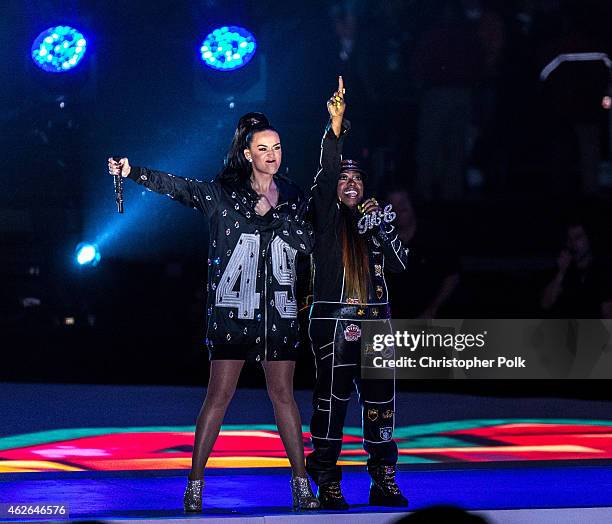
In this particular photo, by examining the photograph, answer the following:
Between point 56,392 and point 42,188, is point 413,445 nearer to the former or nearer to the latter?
point 56,392

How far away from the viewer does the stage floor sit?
4.50m

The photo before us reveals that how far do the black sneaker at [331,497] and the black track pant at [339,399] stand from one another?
0.24ft

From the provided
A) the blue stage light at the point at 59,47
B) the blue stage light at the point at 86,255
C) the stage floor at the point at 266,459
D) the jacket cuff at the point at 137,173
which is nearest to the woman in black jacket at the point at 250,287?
the jacket cuff at the point at 137,173

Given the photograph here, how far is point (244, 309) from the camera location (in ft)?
14.8

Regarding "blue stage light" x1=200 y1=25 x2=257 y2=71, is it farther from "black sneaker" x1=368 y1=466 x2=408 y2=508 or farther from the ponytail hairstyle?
"black sneaker" x1=368 y1=466 x2=408 y2=508

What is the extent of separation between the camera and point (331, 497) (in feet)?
15.0

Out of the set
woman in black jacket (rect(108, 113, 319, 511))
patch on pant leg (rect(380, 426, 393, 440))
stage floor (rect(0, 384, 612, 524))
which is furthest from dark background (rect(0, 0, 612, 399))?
woman in black jacket (rect(108, 113, 319, 511))

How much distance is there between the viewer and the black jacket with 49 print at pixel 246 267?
4.51m

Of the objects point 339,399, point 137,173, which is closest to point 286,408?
point 339,399

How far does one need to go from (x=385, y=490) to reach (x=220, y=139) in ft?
22.1

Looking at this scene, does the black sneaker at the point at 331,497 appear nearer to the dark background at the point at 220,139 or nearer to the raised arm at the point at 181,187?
the raised arm at the point at 181,187

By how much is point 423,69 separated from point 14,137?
3981mm

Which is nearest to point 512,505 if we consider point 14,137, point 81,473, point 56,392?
point 81,473

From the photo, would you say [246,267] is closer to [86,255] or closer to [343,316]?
[343,316]
